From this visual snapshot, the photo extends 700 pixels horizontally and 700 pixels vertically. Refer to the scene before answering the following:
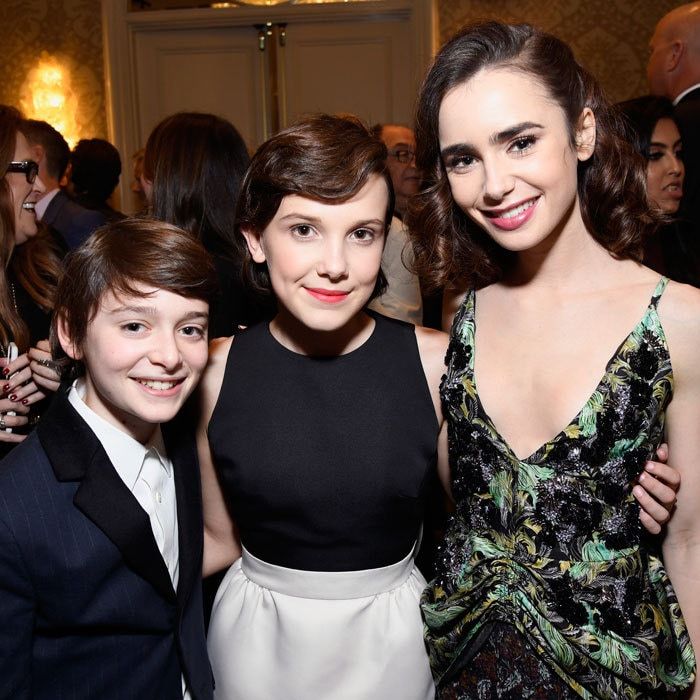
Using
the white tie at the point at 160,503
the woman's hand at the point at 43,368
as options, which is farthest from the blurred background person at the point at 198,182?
the white tie at the point at 160,503

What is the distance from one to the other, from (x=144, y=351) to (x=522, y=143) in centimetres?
73

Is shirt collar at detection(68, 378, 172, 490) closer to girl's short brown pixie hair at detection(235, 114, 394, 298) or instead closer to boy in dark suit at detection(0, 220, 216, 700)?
boy in dark suit at detection(0, 220, 216, 700)

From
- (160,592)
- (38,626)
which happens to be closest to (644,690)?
(160,592)

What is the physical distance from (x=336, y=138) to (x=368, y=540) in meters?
0.76

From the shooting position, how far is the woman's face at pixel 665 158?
112 inches

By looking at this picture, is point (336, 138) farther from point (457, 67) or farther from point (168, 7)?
point (168, 7)

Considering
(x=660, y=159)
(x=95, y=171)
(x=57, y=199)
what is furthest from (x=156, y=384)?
(x=95, y=171)

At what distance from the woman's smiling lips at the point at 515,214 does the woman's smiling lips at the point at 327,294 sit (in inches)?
12.2

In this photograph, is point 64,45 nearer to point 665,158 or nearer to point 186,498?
point 665,158

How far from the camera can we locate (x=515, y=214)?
55.6 inches

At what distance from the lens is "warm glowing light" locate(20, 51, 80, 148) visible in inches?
251

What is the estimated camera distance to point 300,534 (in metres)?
1.57

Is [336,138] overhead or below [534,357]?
overhead

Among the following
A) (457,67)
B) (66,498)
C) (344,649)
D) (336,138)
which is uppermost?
(457,67)
